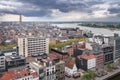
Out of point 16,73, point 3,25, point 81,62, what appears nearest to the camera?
point 16,73

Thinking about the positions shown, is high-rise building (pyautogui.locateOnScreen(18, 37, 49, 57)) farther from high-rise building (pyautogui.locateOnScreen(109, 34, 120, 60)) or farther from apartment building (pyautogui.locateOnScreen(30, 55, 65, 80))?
high-rise building (pyautogui.locateOnScreen(109, 34, 120, 60))

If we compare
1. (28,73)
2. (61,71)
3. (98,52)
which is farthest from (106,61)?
(28,73)

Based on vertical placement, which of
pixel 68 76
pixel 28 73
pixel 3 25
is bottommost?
pixel 68 76

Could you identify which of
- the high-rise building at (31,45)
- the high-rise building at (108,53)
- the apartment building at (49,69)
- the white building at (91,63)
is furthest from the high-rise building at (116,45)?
the apartment building at (49,69)

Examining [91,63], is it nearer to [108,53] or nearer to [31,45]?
[108,53]

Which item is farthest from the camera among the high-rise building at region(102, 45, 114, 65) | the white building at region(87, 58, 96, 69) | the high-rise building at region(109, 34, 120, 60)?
the high-rise building at region(109, 34, 120, 60)

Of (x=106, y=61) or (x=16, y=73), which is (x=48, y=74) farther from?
(x=106, y=61)

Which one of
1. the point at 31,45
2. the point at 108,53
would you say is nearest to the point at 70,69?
the point at 108,53

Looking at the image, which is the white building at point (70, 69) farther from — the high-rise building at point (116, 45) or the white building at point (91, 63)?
the high-rise building at point (116, 45)

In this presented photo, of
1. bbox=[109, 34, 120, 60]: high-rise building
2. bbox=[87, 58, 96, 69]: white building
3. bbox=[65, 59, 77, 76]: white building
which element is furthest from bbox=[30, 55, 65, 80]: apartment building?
bbox=[109, 34, 120, 60]: high-rise building
